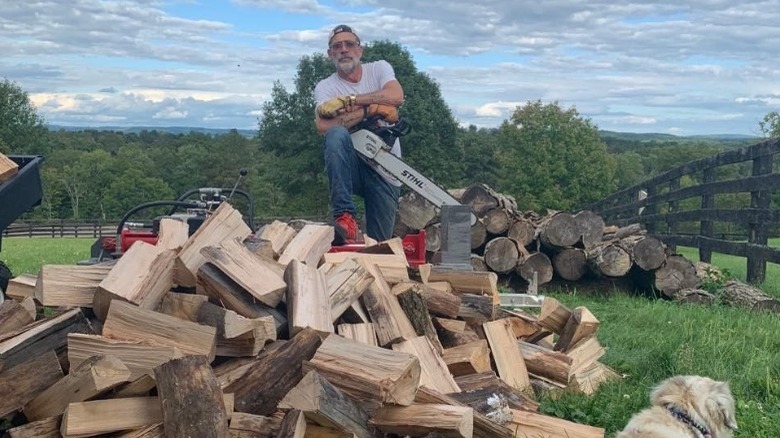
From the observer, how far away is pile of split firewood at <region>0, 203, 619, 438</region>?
2.95m

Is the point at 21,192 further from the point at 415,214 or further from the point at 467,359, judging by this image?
the point at 415,214

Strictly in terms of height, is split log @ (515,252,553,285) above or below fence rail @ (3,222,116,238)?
above

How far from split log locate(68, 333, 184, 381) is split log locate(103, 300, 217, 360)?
11 cm

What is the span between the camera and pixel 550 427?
11.6 ft

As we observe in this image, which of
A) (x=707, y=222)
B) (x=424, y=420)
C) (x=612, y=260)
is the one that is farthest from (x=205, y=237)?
(x=707, y=222)

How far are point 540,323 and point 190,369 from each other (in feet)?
8.97

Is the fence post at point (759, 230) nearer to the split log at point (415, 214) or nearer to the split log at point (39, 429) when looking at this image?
the split log at point (415, 214)

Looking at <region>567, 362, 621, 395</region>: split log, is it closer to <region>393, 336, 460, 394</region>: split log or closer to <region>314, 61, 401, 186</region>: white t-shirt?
<region>393, 336, 460, 394</region>: split log

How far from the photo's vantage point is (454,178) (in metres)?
38.0

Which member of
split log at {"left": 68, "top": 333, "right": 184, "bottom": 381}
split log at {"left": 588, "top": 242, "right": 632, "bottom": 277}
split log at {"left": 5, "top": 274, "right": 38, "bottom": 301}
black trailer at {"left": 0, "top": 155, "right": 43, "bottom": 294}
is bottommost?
split log at {"left": 588, "top": 242, "right": 632, "bottom": 277}

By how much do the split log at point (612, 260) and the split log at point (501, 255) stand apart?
0.92 m

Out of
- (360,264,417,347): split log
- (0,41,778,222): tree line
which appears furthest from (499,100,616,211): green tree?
(360,264,417,347): split log

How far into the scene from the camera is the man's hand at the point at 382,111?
636cm

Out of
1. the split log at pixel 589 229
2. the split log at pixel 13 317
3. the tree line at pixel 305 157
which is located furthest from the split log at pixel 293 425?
the tree line at pixel 305 157
